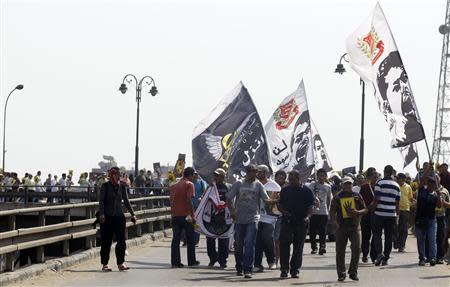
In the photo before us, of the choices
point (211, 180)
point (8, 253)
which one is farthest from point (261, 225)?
point (8, 253)

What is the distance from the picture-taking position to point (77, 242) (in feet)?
87.6

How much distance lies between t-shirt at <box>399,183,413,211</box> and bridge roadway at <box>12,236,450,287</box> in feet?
6.90

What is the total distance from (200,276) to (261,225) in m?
1.58

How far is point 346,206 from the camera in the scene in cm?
1784

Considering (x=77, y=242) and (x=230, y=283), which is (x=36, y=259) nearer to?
(x=230, y=283)

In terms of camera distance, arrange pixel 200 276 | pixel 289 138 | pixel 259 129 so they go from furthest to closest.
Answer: pixel 289 138, pixel 259 129, pixel 200 276

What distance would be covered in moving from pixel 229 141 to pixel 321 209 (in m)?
2.64

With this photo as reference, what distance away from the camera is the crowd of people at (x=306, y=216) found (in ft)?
59.0

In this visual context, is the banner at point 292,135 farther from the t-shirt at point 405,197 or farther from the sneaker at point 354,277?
the sneaker at point 354,277

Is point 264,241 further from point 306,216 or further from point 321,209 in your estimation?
point 321,209

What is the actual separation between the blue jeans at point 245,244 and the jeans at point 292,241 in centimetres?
42

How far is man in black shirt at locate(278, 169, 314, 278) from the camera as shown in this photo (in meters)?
18.1

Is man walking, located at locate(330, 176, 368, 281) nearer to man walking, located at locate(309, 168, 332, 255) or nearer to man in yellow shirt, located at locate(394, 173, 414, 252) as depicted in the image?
man walking, located at locate(309, 168, 332, 255)

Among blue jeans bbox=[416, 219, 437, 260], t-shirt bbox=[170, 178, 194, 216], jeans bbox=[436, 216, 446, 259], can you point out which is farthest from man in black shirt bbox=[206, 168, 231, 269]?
jeans bbox=[436, 216, 446, 259]
